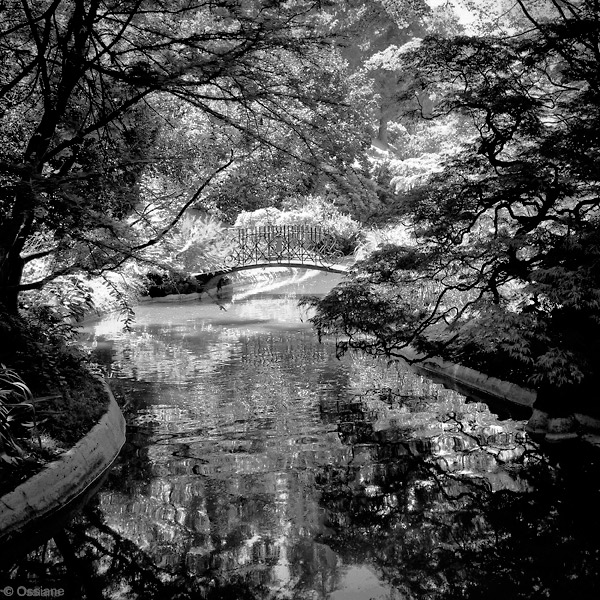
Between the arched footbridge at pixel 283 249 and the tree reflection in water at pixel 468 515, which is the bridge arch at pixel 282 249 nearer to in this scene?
the arched footbridge at pixel 283 249

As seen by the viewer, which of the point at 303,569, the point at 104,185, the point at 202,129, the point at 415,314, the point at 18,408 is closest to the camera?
the point at 303,569

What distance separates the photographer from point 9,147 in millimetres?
8094

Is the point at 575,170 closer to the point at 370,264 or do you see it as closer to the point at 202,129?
the point at 370,264

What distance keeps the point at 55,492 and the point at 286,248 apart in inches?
748

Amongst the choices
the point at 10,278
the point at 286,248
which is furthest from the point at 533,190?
the point at 286,248

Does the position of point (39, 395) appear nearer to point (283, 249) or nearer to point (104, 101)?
point (104, 101)

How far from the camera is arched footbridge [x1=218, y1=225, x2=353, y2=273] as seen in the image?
23.0 m

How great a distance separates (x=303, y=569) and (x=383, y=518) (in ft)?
4.07

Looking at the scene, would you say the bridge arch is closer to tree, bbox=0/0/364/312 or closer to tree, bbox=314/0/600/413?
tree, bbox=0/0/364/312

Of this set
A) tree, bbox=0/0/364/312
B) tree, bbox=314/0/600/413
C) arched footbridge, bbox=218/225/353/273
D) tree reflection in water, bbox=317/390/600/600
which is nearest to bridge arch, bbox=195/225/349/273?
arched footbridge, bbox=218/225/353/273

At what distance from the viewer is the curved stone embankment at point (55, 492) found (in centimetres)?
523

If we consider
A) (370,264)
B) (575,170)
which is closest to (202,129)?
(370,264)

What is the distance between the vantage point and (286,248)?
80.4ft

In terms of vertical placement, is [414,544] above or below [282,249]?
below
